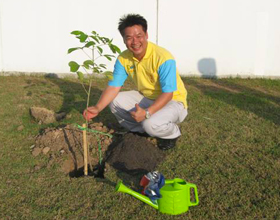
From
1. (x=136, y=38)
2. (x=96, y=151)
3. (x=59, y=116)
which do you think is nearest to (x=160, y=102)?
(x=136, y=38)

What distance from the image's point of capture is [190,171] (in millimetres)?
3064

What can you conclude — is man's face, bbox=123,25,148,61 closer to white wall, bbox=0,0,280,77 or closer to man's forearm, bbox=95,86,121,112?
man's forearm, bbox=95,86,121,112

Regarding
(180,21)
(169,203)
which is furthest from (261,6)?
(169,203)

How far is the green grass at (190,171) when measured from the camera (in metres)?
2.51

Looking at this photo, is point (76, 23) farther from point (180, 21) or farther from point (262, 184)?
point (262, 184)

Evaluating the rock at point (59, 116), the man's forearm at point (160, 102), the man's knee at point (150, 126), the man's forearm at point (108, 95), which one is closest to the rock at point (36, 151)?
the man's forearm at point (108, 95)

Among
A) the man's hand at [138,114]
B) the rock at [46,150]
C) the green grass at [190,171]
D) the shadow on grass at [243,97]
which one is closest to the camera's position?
the green grass at [190,171]

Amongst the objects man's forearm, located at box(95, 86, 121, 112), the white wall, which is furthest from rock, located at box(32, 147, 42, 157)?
the white wall

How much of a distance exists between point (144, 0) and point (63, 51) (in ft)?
6.83

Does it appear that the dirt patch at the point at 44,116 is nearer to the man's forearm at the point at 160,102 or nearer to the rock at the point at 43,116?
the rock at the point at 43,116

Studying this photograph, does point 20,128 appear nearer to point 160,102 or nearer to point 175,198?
point 160,102

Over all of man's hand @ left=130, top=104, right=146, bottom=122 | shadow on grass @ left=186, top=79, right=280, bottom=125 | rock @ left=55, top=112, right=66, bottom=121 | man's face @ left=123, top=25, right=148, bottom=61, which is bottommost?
rock @ left=55, top=112, right=66, bottom=121

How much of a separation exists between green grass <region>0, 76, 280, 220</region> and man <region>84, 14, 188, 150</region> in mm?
335

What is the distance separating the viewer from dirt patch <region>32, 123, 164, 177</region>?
10.4 ft
